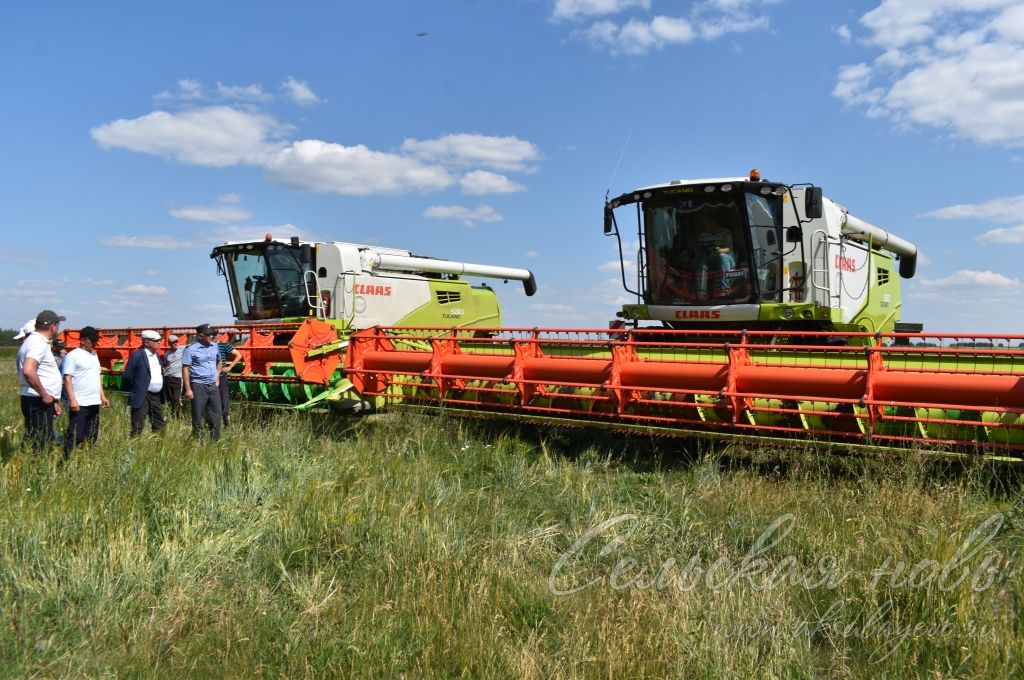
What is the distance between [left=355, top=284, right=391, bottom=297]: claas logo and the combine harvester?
Answer: 0.02 meters

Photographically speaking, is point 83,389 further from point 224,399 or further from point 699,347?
point 699,347

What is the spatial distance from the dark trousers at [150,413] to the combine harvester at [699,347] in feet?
4.47

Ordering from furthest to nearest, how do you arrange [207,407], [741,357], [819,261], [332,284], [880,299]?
[332,284] < [880,299] < [819,261] < [207,407] < [741,357]

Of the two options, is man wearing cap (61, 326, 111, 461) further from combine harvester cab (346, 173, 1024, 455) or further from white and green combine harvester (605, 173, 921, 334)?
white and green combine harvester (605, 173, 921, 334)

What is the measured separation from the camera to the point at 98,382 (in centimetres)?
716

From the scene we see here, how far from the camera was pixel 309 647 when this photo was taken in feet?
10.4

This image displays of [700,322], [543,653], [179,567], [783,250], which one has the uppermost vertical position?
[783,250]

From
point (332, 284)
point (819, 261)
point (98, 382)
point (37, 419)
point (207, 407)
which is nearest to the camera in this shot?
point (37, 419)

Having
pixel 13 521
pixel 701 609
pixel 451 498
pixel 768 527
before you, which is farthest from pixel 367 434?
pixel 701 609

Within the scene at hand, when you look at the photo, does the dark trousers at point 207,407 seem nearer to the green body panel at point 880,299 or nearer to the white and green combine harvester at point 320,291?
the white and green combine harvester at point 320,291

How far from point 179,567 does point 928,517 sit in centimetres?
422

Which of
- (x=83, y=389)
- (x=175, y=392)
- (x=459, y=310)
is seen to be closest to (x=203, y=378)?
(x=83, y=389)

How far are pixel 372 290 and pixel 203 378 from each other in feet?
16.2

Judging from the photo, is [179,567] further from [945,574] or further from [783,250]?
[783,250]
